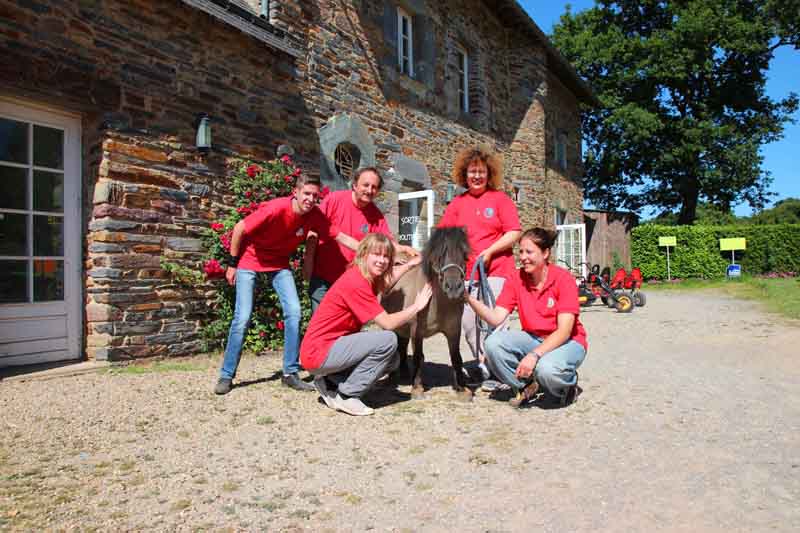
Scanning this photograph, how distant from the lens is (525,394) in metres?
3.91

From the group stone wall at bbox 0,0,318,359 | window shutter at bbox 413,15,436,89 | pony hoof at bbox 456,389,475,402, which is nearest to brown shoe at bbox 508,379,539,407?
pony hoof at bbox 456,389,475,402

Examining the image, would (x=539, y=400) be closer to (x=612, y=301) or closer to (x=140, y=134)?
(x=140, y=134)

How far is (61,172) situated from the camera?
5.04 meters

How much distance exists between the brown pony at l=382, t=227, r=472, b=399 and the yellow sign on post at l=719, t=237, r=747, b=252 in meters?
21.5

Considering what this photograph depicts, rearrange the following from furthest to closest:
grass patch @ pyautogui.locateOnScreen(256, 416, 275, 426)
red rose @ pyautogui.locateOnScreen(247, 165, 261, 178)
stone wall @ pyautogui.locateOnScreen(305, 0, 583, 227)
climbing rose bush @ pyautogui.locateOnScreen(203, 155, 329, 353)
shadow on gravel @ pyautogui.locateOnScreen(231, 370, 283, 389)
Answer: stone wall @ pyautogui.locateOnScreen(305, 0, 583, 227)
red rose @ pyautogui.locateOnScreen(247, 165, 261, 178)
climbing rose bush @ pyautogui.locateOnScreen(203, 155, 329, 353)
shadow on gravel @ pyautogui.locateOnScreen(231, 370, 283, 389)
grass patch @ pyautogui.locateOnScreen(256, 416, 275, 426)

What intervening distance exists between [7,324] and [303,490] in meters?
3.61

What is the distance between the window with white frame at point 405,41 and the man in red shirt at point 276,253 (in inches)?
235

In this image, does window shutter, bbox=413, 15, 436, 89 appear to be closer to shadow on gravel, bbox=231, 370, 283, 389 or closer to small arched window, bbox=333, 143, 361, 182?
small arched window, bbox=333, 143, 361, 182

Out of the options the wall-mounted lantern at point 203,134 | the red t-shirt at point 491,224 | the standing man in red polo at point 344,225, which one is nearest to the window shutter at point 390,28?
the wall-mounted lantern at point 203,134

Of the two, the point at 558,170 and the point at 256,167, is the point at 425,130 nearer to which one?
the point at 256,167

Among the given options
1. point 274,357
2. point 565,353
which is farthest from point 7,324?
point 565,353

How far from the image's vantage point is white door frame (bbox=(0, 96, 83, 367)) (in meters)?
4.75

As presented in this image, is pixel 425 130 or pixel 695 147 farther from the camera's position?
pixel 695 147

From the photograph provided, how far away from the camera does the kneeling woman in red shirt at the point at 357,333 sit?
3.66 m
